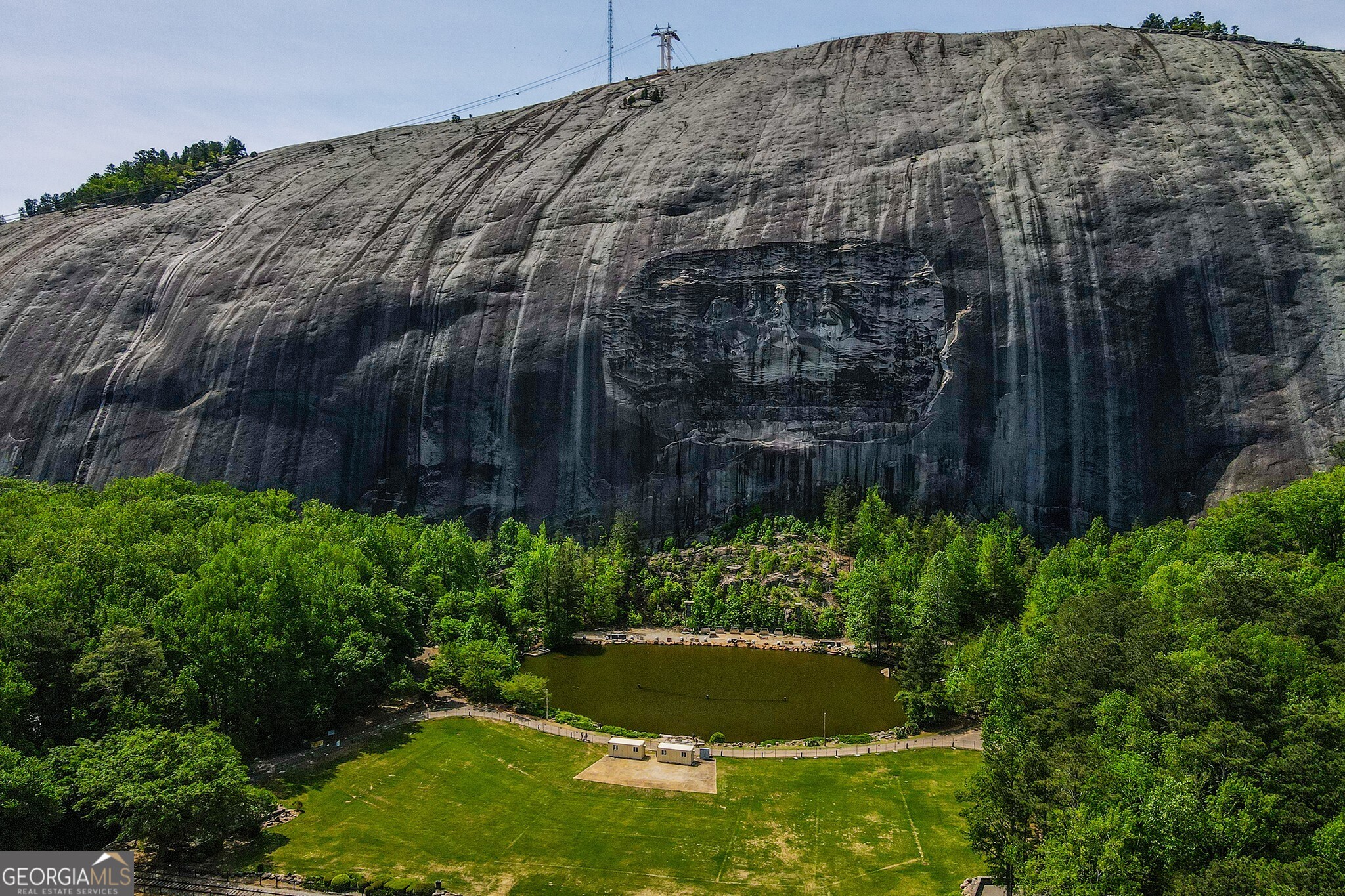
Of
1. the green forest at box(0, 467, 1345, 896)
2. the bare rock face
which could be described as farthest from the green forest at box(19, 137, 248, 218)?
the green forest at box(0, 467, 1345, 896)

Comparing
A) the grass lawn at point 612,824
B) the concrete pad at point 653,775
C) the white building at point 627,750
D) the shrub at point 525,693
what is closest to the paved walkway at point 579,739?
the grass lawn at point 612,824

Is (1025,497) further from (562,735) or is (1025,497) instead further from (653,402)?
(562,735)

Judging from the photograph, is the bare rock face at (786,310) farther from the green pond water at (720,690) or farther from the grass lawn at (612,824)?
the grass lawn at (612,824)

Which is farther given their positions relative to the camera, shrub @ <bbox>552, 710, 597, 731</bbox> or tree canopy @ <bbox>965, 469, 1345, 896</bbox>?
shrub @ <bbox>552, 710, 597, 731</bbox>

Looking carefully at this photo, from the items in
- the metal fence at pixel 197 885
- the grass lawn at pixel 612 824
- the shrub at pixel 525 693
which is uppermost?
the shrub at pixel 525 693

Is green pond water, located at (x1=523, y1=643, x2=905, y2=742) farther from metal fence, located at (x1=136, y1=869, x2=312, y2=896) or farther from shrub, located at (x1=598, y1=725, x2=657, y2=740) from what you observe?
metal fence, located at (x1=136, y1=869, x2=312, y2=896)

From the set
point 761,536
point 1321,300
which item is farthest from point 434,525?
point 1321,300

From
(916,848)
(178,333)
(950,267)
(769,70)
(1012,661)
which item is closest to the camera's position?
(916,848)
